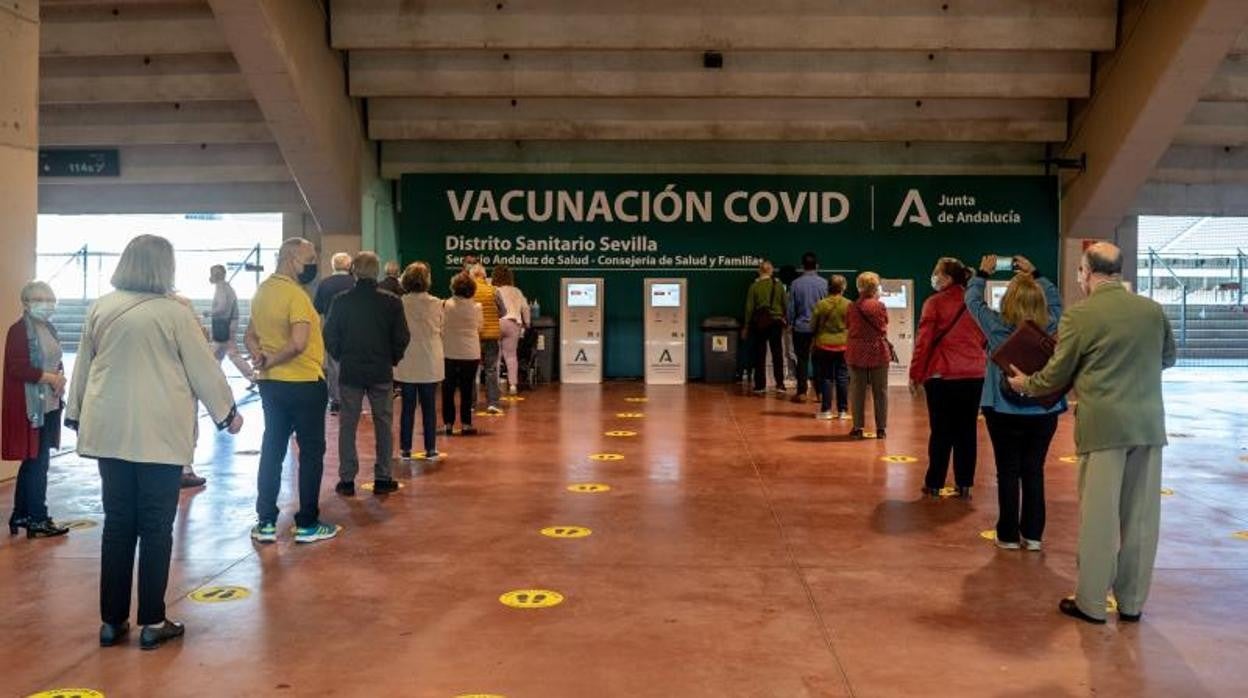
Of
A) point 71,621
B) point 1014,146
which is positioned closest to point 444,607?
point 71,621

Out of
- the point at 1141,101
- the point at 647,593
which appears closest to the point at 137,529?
the point at 647,593

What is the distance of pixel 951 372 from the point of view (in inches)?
247

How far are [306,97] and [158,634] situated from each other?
7805 mm

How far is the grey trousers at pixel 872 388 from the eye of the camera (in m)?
8.79

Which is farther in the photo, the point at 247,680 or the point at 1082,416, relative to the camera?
the point at 1082,416

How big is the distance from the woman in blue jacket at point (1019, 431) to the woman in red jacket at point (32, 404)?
14.8ft

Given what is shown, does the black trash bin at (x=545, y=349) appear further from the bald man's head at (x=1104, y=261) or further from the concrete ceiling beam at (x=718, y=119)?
the bald man's head at (x=1104, y=261)

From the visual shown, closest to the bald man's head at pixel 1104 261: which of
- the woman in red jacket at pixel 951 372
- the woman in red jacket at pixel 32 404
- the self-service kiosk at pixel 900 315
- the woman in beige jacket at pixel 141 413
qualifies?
the woman in red jacket at pixel 951 372

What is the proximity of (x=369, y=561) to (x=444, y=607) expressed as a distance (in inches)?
33.2

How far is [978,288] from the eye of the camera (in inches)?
221

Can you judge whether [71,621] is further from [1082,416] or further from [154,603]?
[1082,416]

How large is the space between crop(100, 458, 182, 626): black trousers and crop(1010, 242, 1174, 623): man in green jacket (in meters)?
3.33

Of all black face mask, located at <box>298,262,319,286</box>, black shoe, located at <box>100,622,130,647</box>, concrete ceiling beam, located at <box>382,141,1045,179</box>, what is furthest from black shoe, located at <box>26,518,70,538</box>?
concrete ceiling beam, located at <box>382,141,1045,179</box>

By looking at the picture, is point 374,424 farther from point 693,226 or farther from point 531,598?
point 693,226
